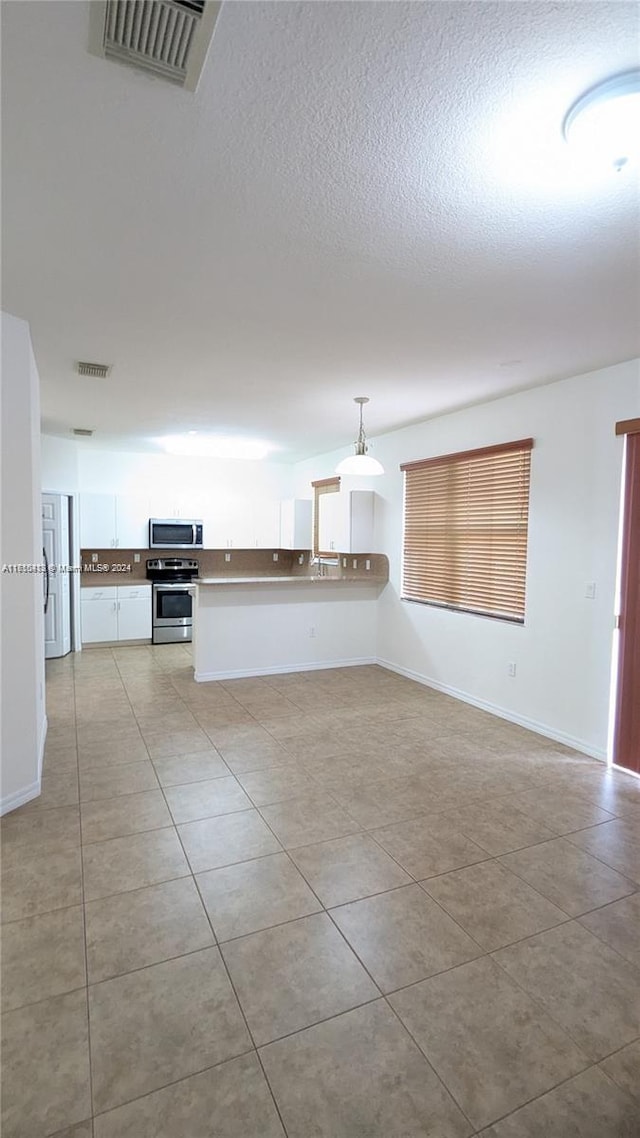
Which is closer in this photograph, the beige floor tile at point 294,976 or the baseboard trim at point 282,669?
the beige floor tile at point 294,976

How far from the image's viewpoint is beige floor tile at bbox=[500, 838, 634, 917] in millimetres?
2260

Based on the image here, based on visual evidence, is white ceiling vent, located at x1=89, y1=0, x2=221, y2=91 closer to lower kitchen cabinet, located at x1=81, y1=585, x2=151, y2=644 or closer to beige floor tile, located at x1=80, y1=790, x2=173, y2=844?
beige floor tile, located at x1=80, y1=790, x2=173, y2=844

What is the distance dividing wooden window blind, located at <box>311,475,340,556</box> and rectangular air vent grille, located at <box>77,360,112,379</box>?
3.85 meters

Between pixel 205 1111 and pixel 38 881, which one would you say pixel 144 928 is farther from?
pixel 205 1111

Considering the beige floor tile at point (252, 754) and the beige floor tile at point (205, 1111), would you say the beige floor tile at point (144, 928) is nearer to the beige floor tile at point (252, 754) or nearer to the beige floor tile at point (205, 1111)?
the beige floor tile at point (205, 1111)

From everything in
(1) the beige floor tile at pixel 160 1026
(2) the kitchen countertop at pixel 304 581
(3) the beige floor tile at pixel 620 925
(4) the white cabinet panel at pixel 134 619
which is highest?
(2) the kitchen countertop at pixel 304 581

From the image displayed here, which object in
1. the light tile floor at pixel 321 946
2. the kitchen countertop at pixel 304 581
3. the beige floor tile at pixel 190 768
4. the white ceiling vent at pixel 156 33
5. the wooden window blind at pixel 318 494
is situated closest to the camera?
the white ceiling vent at pixel 156 33

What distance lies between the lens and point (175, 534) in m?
7.41

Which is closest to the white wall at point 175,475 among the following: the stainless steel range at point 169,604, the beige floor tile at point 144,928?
the stainless steel range at point 169,604

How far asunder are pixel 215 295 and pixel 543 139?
1.54 metres

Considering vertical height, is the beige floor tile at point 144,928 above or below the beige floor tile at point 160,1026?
above

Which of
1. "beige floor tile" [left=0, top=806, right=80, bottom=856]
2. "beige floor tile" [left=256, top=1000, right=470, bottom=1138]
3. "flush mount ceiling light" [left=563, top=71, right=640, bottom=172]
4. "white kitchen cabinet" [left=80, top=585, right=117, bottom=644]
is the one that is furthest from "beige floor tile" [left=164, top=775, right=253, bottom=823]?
"white kitchen cabinet" [left=80, top=585, right=117, bottom=644]

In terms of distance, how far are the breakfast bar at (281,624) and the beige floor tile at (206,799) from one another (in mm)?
2336

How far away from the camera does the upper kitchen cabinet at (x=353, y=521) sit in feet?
20.3
